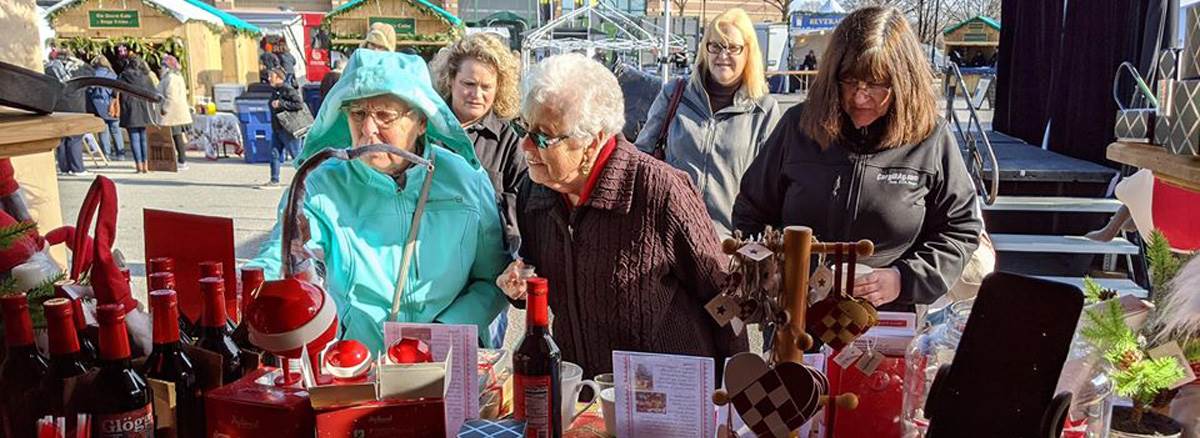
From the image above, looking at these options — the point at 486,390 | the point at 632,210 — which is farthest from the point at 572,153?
the point at 486,390

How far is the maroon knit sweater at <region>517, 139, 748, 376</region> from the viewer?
2021 millimetres

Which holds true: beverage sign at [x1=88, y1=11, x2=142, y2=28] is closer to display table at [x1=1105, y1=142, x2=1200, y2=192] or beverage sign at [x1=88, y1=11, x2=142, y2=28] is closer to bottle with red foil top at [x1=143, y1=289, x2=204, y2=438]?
bottle with red foil top at [x1=143, y1=289, x2=204, y2=438]

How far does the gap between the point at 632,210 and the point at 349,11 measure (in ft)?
51.4

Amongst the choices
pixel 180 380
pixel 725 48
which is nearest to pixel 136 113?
pixel 725 48

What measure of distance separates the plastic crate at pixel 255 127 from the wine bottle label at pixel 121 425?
10647 mm

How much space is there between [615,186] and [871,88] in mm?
726

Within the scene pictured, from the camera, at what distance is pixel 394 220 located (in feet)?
6.77

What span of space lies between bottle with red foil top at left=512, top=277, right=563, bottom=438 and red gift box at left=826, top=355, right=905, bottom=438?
0.47 meters

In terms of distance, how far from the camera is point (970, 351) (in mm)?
1082

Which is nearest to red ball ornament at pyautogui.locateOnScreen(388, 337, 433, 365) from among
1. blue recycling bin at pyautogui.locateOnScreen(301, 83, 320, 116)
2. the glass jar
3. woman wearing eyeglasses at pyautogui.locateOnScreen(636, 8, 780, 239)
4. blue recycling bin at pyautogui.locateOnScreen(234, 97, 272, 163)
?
the glass jar

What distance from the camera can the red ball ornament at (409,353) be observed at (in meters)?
1.31

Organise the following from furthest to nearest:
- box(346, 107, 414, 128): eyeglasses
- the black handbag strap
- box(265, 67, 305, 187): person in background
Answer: box(265, 67, 305, 187): person in background
the black handbag strap
box(346, 107, 414, 128): eyeglasses

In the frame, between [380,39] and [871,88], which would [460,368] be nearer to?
[871,88]

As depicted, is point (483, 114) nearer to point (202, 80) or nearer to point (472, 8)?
point (202, 80)
